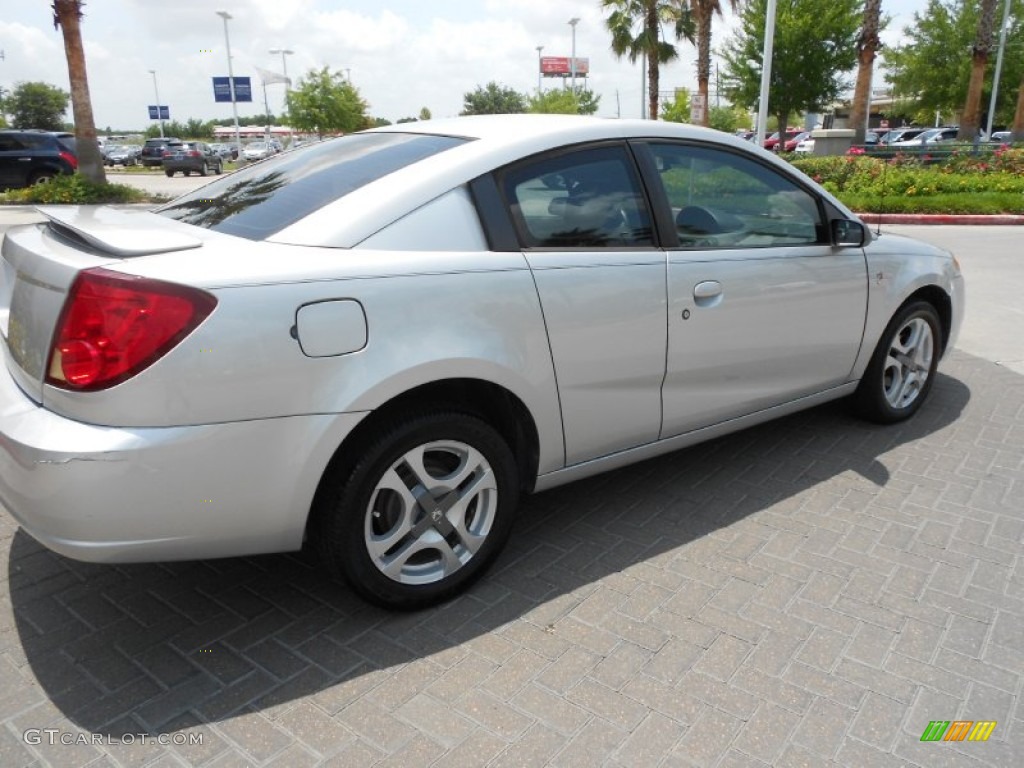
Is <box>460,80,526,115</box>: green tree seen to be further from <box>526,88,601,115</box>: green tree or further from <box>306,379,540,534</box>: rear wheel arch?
<box>306,379,540,534</box>: rear wheel arch

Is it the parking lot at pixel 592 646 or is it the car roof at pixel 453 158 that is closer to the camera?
the parking lot at pixel 592 646

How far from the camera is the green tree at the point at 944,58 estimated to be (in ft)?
124

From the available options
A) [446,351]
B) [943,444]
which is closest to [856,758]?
[446,351]

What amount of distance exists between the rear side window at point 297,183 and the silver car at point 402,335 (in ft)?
0.06

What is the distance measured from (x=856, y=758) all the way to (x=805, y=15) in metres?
32.6

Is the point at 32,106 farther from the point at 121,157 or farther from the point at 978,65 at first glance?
the point at 978,65

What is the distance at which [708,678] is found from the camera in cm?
243

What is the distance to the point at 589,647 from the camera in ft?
8.44

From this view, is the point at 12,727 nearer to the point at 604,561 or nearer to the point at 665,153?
the point at 604,561

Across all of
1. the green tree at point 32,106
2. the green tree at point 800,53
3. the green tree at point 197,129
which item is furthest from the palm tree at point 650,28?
the green tree at point 197,129

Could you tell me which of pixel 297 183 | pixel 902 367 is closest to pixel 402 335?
pixel 297 183

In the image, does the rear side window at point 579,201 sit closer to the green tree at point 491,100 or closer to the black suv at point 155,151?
the black suv at point 155,151

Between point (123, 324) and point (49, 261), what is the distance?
0.45 meters

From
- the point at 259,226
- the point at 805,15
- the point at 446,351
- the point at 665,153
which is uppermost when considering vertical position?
the point at 805,15
